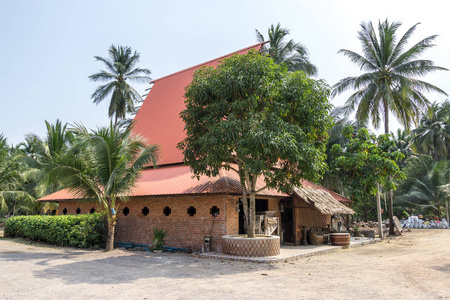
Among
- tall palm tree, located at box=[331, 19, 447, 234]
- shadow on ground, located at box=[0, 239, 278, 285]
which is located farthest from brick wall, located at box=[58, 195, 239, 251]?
tall palm tree, located at box=[331, 19, 447, 234]

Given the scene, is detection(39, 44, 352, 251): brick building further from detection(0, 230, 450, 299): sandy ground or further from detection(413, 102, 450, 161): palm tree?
detection(413, 102, 450, 161): palm tree

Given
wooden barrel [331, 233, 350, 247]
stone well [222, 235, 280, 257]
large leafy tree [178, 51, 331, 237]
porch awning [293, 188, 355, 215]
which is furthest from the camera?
wooden barrel [331, 233, 350, 247]

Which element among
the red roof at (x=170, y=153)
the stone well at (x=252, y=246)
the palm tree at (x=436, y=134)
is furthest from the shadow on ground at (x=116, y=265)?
the palm tree at (x=436, y=134)

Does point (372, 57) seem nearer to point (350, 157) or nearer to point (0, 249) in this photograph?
point (350, 157)

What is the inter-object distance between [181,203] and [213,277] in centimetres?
584

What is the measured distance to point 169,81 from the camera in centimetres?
2202

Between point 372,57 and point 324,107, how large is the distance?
14.7m

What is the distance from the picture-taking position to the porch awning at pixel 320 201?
48.8 ft

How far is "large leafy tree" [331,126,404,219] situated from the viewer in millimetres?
18219

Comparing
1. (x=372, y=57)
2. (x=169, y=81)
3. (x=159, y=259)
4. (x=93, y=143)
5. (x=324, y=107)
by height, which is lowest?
(x=159, y=259)

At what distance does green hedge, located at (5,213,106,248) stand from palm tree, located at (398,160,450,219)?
29.1 m

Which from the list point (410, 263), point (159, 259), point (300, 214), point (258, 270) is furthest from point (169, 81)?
point (410, 263)

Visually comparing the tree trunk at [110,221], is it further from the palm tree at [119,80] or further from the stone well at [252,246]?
the palm tree at [119,80]

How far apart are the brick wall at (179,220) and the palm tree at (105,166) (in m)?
1.61
